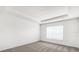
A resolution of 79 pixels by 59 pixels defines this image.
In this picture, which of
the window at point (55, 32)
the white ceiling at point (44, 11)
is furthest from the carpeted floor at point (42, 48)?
the white ceiling at point (44, 11)

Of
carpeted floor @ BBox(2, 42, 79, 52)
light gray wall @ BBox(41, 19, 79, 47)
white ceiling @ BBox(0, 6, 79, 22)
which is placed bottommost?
carpeted floor @ BBox(2, 42, 79, 52)

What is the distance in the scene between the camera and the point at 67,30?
1.28 meters

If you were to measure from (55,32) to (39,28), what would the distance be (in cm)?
35

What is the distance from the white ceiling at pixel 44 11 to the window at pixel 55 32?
24 centimetres

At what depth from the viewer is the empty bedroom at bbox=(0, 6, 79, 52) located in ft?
3.94

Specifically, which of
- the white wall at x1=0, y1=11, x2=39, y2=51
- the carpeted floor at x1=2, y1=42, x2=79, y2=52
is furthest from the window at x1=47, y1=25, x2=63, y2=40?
the white wall at x1=0, y1=11, x2=39, y2=51

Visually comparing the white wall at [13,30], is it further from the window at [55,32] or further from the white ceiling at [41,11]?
the window at [55,32]

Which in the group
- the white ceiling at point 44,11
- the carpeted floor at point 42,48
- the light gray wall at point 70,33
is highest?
the white ceiling at point 44,11

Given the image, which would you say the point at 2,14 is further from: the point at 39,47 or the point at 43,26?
the point at 39,47

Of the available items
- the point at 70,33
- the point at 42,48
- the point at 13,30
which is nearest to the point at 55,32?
the point at 70,33

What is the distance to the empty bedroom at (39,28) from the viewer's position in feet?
3.94

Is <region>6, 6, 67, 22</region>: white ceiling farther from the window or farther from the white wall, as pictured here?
the window

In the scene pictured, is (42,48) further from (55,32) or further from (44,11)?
(44,11)
